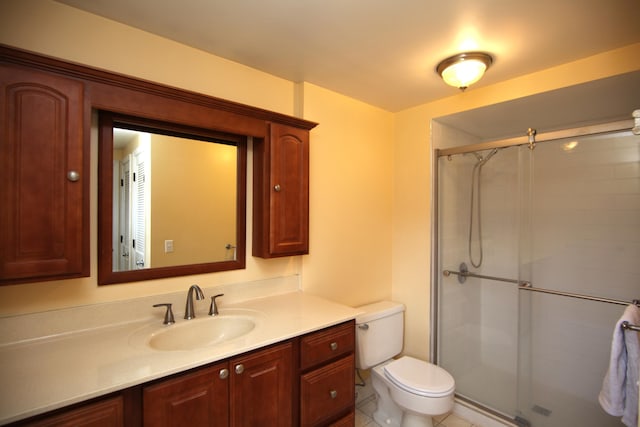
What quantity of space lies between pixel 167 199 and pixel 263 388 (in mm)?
1058

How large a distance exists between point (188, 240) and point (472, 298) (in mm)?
2328

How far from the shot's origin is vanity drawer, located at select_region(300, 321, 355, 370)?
1.45 meters

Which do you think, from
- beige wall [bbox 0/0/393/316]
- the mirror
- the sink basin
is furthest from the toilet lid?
the mirror

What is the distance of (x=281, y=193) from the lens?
180 centimetres

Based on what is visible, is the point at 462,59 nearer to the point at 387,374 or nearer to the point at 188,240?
the point at 188,240

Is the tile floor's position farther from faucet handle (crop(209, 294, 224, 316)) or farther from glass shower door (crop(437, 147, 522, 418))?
faucet handle (crop(209, 294, 224, 316))

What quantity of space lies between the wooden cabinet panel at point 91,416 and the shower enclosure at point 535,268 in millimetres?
2143

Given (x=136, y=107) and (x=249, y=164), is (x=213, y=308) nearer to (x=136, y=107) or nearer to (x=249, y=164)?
(x=249, y=164)

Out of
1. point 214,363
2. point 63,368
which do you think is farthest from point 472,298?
point 63,368

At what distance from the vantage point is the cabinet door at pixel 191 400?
3.36 ft

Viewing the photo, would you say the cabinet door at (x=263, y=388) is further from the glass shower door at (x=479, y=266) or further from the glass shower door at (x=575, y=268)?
the glass shower door at (x=575, y=268)

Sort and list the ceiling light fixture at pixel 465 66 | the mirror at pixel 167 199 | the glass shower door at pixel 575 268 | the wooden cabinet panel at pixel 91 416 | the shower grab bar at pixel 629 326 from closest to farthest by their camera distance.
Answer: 1. the wooden cabinet panel at pixel 91 416
2. the shower grab bar at pixel 629 326
3. the mirror at pixel 167 199
4. the ceiling light fixture at pixel 465 66
5. the glass shower door at pixel 575 268

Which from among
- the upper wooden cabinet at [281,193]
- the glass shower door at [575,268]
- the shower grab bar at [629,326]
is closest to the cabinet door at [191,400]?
the upper wooden cabinet at [281,193]

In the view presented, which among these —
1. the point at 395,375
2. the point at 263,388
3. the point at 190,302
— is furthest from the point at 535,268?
the point at 190,302
